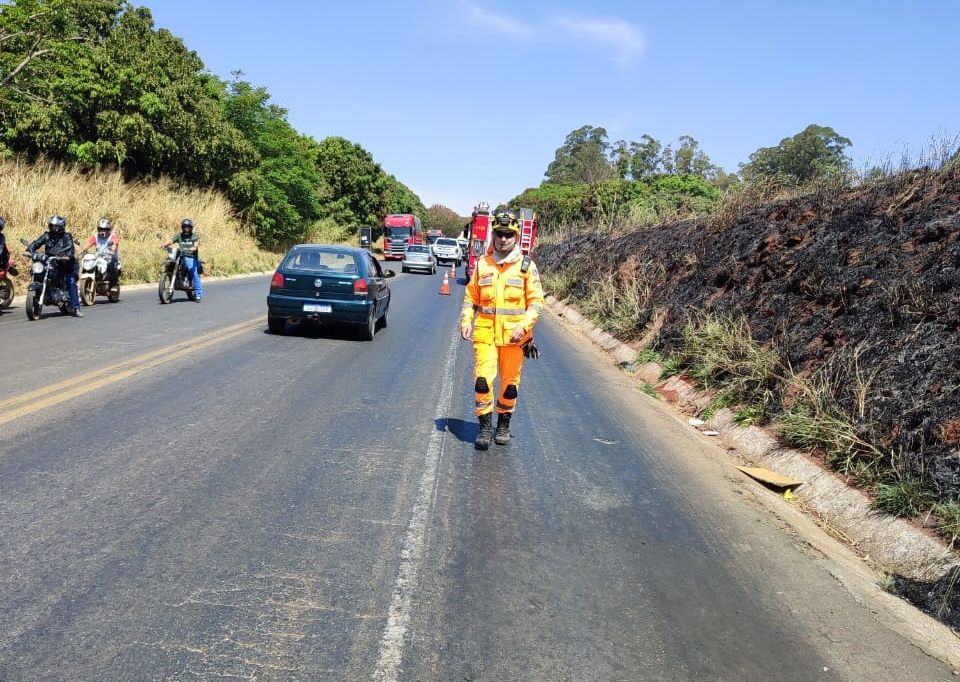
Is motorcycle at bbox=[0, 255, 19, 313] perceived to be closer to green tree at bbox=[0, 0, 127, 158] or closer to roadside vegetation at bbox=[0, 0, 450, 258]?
roadside vegetation at bbox=[0, 0, 450, 258]

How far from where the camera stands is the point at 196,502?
4484 millimetres

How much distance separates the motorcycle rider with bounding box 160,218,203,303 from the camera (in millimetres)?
16281

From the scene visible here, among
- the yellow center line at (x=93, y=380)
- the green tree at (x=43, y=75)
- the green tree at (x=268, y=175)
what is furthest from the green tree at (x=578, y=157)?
the yellow center line at (x=93, y=380)

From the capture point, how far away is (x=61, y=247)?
12180mm

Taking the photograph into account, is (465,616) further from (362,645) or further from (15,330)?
(15,330)

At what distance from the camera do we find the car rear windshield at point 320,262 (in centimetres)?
1223

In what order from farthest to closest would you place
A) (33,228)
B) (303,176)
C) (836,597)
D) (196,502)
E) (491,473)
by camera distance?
(303,176) → (33,228) → (491,473) → (196,502) → (836,597)

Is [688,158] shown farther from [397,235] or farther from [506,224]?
[506,224]

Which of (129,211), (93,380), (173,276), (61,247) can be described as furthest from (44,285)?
(129,211)

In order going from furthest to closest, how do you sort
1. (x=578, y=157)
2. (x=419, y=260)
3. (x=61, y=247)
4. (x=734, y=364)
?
1. (x=578, y=157)
2. (x=419, y=260)
3. (x=61, y=247)
4. (x=734, y=364)

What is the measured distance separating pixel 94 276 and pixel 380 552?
1331 centimetres

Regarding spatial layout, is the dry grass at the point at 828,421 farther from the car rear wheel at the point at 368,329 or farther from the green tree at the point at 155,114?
the green tree at the point at 155,114

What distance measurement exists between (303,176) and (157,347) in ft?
130

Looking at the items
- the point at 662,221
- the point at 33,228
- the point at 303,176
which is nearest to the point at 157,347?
the point at 662,221
